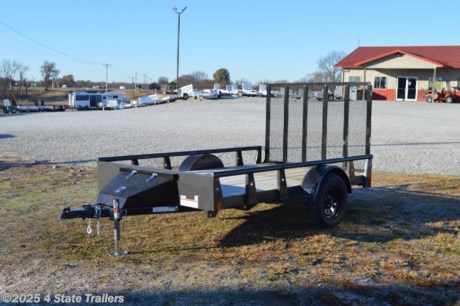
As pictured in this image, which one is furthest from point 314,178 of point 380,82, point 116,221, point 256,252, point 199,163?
point 380,82

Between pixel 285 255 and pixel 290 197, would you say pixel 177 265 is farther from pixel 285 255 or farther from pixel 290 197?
pixel 290 197

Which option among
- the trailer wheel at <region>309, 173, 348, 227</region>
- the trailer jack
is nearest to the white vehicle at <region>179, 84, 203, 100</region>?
the trailer wheel at <region>309, 173, 348, 227</region>

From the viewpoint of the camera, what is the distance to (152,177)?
18.6ft

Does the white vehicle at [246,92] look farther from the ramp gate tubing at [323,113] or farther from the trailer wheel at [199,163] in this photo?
the trailer wheel at [199,163]

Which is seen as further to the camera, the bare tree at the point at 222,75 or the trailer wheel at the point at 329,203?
the bare tree at the point at 222,75

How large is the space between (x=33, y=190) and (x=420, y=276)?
6.77 meters

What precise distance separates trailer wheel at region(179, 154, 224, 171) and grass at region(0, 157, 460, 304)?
0.67m

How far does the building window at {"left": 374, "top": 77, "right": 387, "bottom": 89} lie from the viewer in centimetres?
4791

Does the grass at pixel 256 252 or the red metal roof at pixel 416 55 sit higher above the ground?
the red metal roof at pixel 416 55

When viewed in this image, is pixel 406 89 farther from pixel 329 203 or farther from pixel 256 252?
pixel 256 252

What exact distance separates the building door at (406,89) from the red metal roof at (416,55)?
226 cm

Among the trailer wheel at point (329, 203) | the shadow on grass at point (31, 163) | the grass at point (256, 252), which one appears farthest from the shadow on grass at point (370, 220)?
the shadow on grass at point (31, 163)

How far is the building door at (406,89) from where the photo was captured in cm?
4672

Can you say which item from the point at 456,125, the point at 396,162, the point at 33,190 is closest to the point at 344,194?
the point at 33,190
